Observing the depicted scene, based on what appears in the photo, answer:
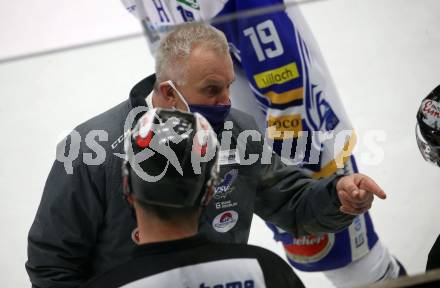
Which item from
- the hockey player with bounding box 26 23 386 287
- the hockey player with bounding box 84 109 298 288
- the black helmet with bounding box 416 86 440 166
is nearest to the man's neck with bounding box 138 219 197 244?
the hockey player with bounding box 84 109 298 288

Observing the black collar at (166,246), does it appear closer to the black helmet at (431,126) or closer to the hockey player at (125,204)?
the hockey player at (125,204)

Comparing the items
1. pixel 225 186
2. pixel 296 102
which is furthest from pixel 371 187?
pixel 296 102

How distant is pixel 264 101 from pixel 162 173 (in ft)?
2.82

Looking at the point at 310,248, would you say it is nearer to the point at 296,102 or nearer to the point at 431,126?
the point at 296,102

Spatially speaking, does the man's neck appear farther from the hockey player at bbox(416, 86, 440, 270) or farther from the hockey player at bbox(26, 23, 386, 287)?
the hockey player at bbox(416, 86, 440, 270)

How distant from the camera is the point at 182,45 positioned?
145 cm

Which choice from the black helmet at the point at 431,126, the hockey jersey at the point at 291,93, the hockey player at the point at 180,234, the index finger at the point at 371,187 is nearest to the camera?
the hockey player at the point at 180,234

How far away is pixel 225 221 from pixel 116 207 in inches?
9.5

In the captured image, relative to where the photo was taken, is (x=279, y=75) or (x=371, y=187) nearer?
(x=371, y=187)

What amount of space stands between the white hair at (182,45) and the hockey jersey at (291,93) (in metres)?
0.36

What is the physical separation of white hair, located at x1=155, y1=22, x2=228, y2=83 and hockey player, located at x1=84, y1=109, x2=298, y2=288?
327 millimetres

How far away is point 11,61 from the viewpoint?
8.43ft

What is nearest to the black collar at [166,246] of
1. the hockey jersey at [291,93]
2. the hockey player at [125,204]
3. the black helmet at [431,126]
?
the hockey player at [125,204]

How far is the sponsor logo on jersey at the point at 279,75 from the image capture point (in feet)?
6.05
